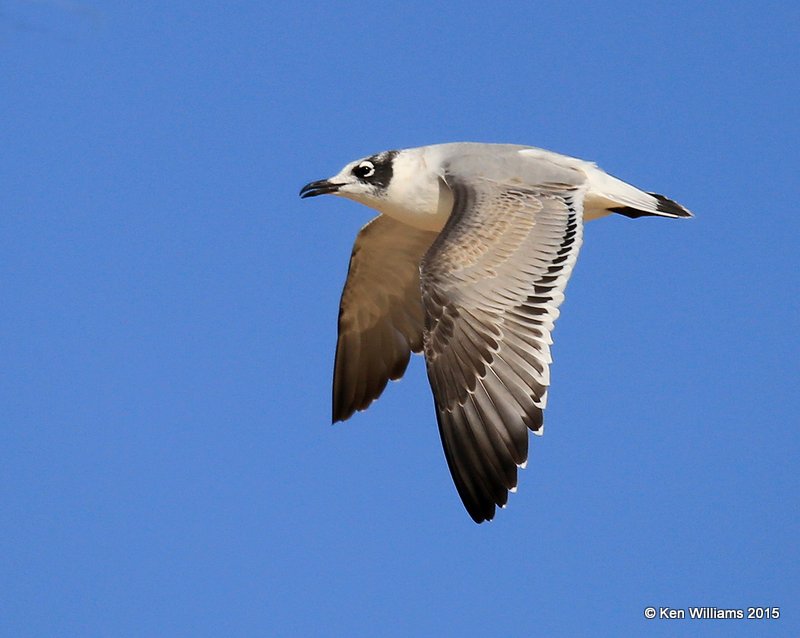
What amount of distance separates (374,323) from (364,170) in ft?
4.81

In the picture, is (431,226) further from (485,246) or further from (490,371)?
(490,371)

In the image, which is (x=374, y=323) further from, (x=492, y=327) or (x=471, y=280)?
(x=492, y=327)

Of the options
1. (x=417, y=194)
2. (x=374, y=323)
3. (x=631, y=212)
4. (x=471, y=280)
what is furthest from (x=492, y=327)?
(x=374, y=323)

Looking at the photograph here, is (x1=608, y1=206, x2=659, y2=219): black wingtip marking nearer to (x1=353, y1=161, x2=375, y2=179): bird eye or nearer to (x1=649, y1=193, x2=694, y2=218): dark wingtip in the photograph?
(x1=649, y1=193, x2=694, y2=218): dark wingtip

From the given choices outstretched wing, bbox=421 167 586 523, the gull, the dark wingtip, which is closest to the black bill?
the gull

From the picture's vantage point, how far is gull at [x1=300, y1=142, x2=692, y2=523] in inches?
379

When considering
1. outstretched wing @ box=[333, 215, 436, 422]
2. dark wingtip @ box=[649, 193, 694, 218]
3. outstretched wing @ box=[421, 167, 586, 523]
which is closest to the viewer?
outstretched wing @ box=[421, 167, 586, 523]

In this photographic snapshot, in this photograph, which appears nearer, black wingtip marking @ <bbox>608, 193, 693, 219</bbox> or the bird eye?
black wingtip marking @ <bbox>608, 193, 693, 219</bbox>

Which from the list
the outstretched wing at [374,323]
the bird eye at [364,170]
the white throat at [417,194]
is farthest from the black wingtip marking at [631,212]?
the bird eye at [364,170]

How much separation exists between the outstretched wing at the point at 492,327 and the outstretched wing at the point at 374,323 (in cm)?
188

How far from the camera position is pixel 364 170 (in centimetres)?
1167

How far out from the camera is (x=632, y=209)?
Result: 1127 cm

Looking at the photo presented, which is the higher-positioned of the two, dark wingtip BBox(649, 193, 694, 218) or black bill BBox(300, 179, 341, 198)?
black bill BBox(300, 179, 341, 198)

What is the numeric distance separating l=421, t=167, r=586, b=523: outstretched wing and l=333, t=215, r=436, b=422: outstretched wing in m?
1.88
